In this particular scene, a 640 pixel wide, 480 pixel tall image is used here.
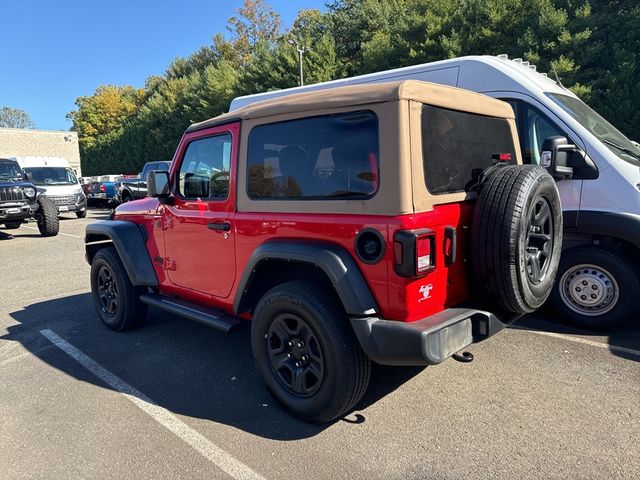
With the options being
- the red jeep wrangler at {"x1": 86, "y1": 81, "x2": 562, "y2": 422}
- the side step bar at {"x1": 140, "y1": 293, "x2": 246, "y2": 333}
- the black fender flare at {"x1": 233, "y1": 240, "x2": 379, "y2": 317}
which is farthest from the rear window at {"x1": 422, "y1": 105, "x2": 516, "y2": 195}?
the side step bar at {"x1": 140, "y1": 293, "x2": 246, "y2": 333}

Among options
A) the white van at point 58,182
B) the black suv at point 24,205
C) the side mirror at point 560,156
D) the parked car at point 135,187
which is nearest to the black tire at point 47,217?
the black suv at point 24,205

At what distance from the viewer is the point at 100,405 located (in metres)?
3.35

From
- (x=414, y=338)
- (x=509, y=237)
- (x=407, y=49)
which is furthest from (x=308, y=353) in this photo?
(x=407, y=49)

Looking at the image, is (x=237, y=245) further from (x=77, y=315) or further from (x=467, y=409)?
(x=77, y=315)

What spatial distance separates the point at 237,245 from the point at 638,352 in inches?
140

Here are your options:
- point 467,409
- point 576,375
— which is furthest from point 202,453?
point 576,375

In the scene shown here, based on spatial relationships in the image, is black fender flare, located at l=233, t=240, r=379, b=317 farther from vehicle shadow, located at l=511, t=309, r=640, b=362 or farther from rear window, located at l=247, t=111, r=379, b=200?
vehicle shadow, located at l=511, t=309, r=640, b=362

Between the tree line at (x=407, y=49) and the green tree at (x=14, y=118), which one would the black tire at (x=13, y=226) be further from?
the green tree at (x=14, y=118)

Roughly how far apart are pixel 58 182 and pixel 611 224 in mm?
17185

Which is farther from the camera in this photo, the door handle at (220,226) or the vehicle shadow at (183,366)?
the door handle at (220,226)

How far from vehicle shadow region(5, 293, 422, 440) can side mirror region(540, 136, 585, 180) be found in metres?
2.24

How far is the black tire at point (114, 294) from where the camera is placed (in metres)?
4.58

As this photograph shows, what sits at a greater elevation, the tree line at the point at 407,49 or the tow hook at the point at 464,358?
the tree line at the point at 407,49

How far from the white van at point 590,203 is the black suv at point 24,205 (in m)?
11.7
